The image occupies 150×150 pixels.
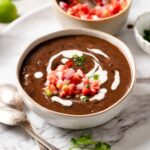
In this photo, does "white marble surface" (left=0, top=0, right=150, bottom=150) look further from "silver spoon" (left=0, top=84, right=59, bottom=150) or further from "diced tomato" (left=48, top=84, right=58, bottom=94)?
"diced tomato" (left=48, top=84, right=58, bottom=94)

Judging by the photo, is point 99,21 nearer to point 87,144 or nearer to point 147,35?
point 147,35

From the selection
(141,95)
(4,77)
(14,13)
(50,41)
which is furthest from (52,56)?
(14,13)

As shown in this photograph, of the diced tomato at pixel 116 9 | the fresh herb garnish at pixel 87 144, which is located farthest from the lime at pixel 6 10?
the fresh herb garnish at pixel 87 144

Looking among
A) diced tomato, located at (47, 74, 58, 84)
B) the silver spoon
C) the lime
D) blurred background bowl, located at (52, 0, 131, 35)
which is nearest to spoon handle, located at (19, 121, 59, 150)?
the silver spoon

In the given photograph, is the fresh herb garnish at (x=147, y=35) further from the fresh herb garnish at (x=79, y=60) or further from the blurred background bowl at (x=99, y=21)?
the fresh herb garnish at (x=79, y=60)

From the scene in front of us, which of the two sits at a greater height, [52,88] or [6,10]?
[52,88]

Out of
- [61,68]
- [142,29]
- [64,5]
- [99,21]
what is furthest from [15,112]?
[142,29]
